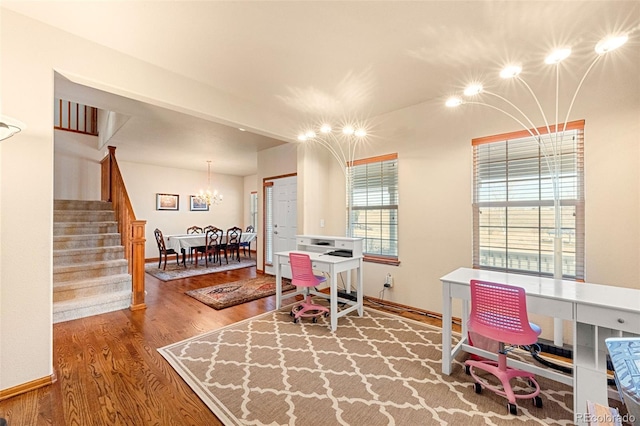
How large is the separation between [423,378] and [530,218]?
1.93 m

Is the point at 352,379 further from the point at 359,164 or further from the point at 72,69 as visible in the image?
the point at 72,69

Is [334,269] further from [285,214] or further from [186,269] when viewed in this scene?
[186,269]

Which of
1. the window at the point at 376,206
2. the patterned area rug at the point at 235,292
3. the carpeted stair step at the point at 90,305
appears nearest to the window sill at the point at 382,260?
the window at the point at 376,206

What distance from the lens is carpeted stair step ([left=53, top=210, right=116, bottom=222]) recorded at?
14.9 ft

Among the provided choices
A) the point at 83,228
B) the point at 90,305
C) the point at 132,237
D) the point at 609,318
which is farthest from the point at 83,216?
the point at 609,318

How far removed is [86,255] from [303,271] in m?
3.34

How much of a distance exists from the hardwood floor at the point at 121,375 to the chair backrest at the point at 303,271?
2.80 ft

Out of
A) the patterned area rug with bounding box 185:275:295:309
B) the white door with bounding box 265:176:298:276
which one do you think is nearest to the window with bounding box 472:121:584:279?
the white door with bounding box 265:176:298:276

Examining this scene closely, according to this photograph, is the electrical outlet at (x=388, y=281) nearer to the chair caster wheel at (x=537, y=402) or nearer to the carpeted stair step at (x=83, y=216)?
the chair caster wheel at (x=537, y=402)

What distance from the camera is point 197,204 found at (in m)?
8.33

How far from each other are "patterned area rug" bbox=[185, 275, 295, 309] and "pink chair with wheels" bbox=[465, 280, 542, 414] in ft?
10.0

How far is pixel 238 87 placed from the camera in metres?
3.07

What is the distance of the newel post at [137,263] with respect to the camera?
373 centimetres

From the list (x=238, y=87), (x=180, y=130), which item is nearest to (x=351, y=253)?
(x=238, y=87)
